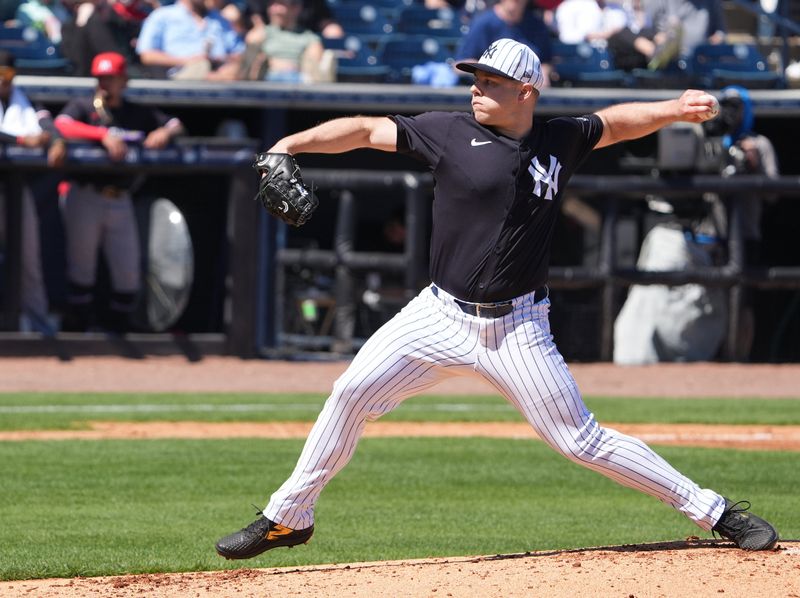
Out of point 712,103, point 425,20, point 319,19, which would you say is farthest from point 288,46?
point 712,103

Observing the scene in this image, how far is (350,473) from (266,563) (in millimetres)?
2196

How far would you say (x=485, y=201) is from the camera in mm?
4766

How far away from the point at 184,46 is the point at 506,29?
2919 mm

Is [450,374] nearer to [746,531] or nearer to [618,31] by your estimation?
[746,531]

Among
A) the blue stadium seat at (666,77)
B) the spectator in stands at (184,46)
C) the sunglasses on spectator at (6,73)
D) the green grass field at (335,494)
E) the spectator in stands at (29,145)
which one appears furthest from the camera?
the blue stadium seat at (666,77)

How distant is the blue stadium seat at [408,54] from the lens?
13305 mm

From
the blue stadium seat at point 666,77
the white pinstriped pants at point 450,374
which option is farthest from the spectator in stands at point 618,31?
the white pinstriped pants at point 450,374

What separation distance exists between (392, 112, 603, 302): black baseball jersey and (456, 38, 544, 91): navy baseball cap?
200 mm

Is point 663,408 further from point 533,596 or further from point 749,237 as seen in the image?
point 533,596

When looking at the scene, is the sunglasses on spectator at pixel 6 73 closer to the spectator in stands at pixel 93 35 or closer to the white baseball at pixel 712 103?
the spectator in stands at pixel 93 35

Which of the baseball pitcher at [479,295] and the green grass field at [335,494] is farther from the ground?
the baseball pitcher at [479,295]

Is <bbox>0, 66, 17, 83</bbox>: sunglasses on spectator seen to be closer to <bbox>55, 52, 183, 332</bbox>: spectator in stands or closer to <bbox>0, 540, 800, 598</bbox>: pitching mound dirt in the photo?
<bbox>55, 52, 183, 332</bbox>: spectator in stands

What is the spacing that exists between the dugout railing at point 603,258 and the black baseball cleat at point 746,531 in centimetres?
740

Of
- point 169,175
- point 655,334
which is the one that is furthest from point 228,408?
point 655,334
